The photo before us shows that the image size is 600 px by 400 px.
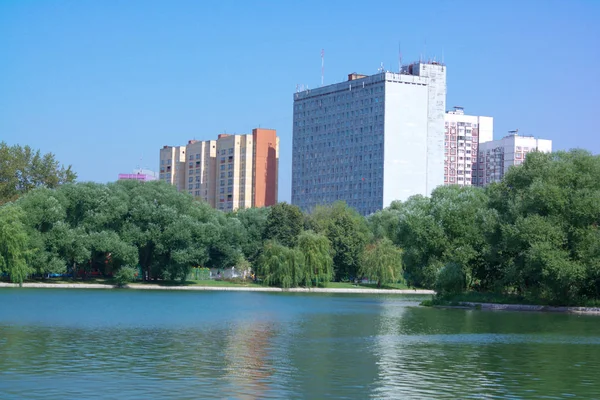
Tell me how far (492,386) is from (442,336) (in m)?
13.7

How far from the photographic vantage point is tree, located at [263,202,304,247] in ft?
320

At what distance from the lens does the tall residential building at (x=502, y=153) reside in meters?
182

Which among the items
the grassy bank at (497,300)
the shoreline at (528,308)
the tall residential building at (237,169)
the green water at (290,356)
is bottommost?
the green water at (290,356)

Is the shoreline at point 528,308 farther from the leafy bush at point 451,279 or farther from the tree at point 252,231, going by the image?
the tree at point 252,231

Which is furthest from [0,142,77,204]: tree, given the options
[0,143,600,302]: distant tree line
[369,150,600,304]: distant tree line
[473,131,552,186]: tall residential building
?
[473,131,552,186]: tall residential building

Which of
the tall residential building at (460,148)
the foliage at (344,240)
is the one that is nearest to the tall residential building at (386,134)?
the tall residential building at (460,148)

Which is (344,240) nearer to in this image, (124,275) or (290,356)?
(124,275)

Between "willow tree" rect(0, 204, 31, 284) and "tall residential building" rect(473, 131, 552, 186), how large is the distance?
120 metres

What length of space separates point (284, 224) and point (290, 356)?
71.4m

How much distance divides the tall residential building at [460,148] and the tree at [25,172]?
10024 cm

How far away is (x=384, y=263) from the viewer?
93812 mm

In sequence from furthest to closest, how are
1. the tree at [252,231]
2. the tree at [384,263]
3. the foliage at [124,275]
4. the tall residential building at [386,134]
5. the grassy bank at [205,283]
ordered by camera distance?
the tall residential building at [386,134]
the tree at [252,231]
the tree at [384,263]
the grassy bank at [205,283]
the foliage at [124,275]

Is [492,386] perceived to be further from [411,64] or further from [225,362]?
[411,64]

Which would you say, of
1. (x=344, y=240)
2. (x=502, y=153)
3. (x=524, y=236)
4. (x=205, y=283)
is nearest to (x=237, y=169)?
(x=502, y=153)
